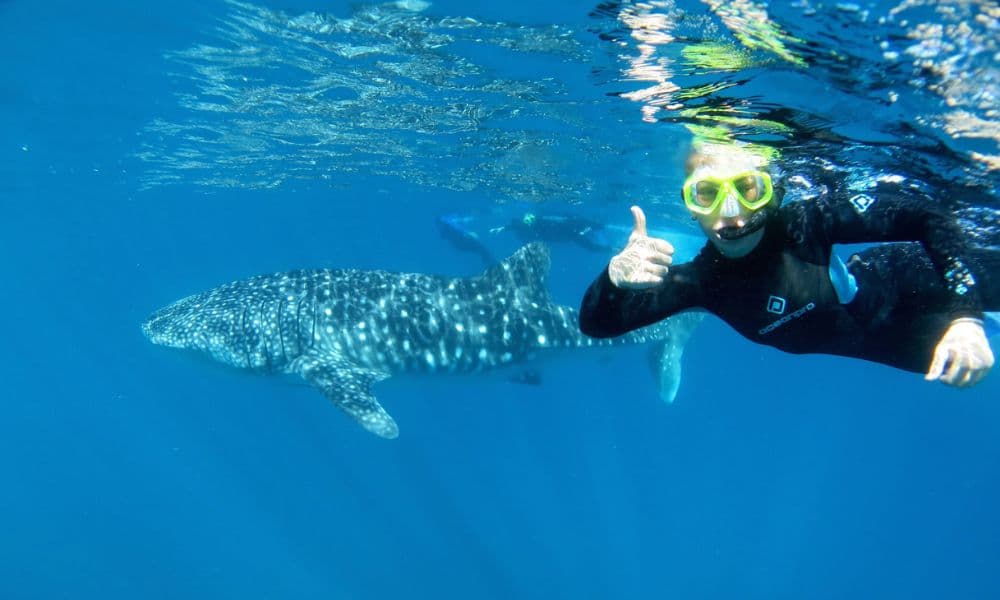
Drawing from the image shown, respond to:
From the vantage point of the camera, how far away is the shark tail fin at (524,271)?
1189cm

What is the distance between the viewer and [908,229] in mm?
4496

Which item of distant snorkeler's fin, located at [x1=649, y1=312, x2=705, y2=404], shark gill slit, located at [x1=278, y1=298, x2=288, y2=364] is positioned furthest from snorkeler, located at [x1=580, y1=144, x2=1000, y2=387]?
distant snorkeler's fin, located at [x1=649, y1=312, x2=705, y2=404]

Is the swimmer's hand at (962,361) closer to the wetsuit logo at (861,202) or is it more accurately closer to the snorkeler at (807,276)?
the snorkeler at (807,276)

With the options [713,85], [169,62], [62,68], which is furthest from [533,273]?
[62,68]

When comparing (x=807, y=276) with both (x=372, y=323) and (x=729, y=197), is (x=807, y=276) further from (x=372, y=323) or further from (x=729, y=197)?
(x=372, y=323)

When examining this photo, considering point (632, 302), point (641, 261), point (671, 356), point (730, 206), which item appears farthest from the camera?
point (671, 356)

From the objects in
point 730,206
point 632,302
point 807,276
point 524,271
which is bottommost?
point 524,271

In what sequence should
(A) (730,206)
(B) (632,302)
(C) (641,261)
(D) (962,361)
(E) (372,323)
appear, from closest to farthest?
(D) (962,361), (C) (641,261), (A) (730,206), (B) (632,302), (E) (372,323)

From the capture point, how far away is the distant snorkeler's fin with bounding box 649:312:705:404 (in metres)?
13.8

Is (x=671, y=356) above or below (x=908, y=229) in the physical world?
below

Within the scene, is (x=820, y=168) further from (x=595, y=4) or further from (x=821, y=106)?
(x=595, y=4)

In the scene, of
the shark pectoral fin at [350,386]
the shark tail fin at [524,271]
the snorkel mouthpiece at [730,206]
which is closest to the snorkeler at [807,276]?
the snorkel mouthpiece at [730,206]

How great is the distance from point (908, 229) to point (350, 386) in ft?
24.8

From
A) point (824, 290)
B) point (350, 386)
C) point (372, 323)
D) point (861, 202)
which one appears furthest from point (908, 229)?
point (372, 323)
